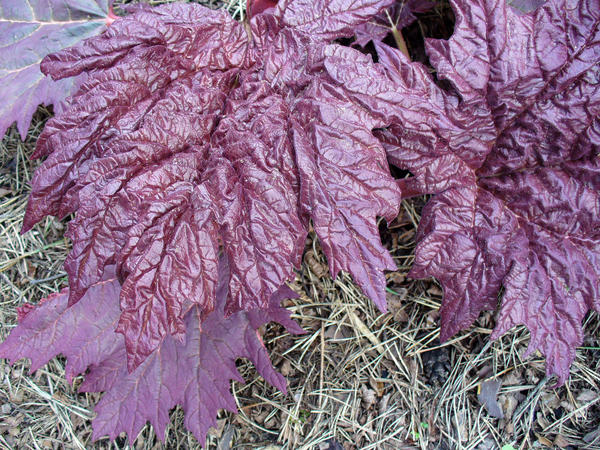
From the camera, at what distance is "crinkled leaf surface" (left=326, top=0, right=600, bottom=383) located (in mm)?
A: 1420

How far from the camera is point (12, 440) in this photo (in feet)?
5.94

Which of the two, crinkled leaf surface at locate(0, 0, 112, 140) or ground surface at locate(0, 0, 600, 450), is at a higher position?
crinkled leaf surface at locate(0, 0, 112, 140)

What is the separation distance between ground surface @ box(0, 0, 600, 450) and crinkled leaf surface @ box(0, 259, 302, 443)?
0.19 m

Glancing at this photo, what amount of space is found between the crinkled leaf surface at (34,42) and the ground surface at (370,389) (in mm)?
665

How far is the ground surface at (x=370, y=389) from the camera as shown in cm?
173

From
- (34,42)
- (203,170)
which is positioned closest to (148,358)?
(203,170)

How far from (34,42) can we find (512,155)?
1.75 m

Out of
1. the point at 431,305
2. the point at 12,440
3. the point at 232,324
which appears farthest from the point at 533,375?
the point at 12,440

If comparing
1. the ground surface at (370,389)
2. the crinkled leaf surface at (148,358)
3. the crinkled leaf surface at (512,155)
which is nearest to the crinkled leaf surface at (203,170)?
the crinkled leaf surface at (512,155)

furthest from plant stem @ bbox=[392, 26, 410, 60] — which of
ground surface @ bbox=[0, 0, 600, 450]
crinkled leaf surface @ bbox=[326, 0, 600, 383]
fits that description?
crinkled leaf surface @ bbox=[326, 0, 600, 383]

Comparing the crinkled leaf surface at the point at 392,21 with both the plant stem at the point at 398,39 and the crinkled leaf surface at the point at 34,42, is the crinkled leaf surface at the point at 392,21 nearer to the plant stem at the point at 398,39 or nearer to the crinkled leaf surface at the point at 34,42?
the plant stem at the point at 398,39

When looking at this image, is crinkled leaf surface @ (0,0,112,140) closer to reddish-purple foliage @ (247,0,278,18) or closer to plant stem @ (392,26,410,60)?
reddish-purple foliage @ (247,0,278,18)

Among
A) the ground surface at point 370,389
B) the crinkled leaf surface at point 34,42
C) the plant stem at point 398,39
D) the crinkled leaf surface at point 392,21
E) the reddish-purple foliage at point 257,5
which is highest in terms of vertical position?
the crinkled leaf surface at point 34,42

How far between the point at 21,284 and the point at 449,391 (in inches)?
67.1
